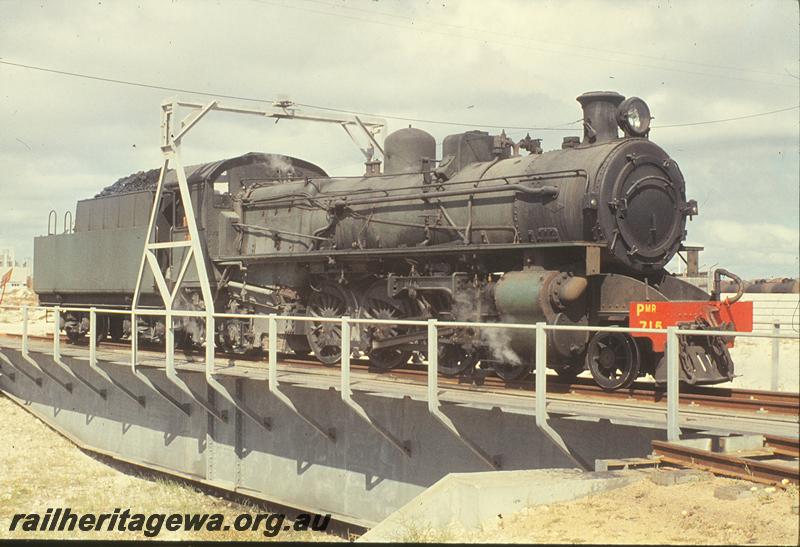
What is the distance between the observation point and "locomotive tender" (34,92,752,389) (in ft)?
38.9

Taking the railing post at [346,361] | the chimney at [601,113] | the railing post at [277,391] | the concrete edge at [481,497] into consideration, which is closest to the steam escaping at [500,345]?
the railing post at [346,361]

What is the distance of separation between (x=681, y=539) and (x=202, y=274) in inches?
451

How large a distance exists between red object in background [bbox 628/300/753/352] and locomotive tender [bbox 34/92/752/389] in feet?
0.07

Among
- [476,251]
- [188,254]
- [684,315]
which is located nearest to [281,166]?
[188,254]

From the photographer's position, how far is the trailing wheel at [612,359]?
11375mm

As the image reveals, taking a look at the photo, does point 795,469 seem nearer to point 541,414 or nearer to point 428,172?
point 541,414

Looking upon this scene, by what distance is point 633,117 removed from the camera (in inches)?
504

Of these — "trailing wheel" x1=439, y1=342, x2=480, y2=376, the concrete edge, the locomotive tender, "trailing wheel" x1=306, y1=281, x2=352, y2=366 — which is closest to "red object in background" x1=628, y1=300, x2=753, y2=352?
the locomotive tender

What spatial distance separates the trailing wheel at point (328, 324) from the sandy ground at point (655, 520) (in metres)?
8.01

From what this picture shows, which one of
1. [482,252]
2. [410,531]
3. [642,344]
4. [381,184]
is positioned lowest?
[410,531]

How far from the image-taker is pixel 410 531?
7.56 m

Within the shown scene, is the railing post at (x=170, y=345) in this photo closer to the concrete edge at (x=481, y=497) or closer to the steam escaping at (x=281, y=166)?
the steam escaping at (x=281, y=166)

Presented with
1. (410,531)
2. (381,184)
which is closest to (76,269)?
(381,184)

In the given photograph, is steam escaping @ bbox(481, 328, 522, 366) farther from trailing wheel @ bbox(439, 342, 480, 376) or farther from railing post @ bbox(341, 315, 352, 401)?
railing post @ bbox(341, 315, 352, 401)
